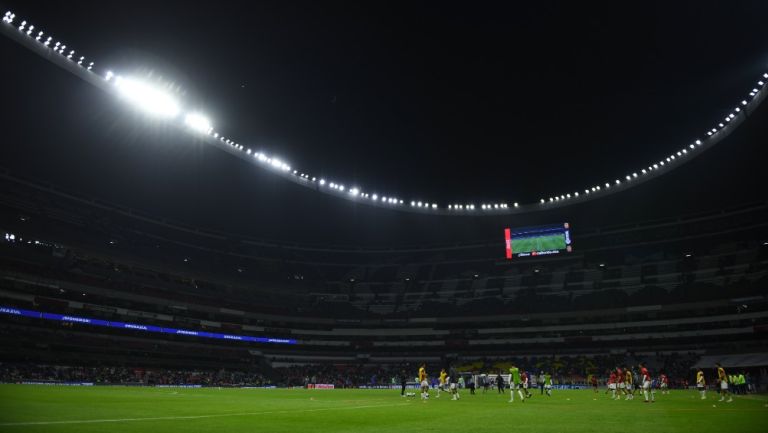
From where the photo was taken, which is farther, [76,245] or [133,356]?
[76,245]

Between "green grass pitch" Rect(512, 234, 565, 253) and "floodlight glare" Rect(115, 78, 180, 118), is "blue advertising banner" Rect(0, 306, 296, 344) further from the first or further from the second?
"green grass pitch" Rect(512, 234, 565, 253)

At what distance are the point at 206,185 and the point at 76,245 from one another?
18383 millimetres

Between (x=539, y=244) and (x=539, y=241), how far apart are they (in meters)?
0.38

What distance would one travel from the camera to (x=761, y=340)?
2056 inches

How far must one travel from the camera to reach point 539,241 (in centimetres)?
6250

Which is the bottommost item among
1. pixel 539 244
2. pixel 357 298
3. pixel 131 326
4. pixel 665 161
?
pixel 131 326

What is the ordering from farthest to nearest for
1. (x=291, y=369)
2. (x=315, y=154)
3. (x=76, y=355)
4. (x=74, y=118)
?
(x=291, y=369)
(x=76, y=355)
(x=315, y=154)
(x=74, y=118)

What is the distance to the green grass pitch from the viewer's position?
201 feet

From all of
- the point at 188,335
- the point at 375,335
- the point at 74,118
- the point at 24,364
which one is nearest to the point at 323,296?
the point at 375,335

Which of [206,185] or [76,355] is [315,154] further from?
[76,355]

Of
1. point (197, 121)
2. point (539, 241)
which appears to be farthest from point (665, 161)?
point (197, 121)

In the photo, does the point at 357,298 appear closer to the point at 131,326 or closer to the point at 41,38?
the point at 131,326

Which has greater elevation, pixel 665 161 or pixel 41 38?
pixel 41 38

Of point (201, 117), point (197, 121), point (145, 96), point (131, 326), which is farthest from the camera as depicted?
point (131, 326)
